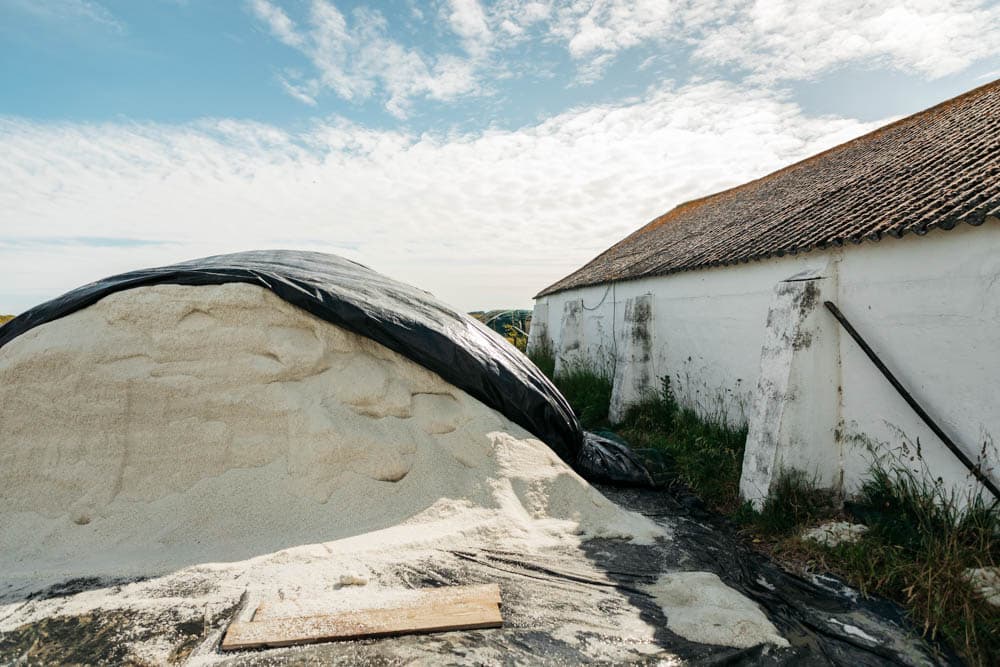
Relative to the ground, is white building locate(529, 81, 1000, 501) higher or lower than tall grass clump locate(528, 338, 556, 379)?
higher

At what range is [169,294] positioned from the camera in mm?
4676

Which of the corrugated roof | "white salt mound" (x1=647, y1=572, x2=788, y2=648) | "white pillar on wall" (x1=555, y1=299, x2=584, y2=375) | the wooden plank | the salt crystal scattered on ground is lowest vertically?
"white salt mound" (x1=647, y1=572, x2=788, y2=648)

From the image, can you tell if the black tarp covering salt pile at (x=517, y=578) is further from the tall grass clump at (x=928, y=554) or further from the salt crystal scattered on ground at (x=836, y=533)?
the salt crystal scattered on ground at (x=836, y=533)

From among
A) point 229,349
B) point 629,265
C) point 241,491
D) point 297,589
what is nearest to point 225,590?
point 297,589

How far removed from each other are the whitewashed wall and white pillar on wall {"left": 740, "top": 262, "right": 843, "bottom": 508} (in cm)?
1

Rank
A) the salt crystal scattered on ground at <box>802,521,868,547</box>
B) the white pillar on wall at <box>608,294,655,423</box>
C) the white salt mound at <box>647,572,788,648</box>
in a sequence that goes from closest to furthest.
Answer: the white salt mound at <box>647,572,788,648</box>, the salt crystal scattered on ground at <box>802,521,868,547</box>, the white pillar on wall at <box>608,294,655,423</box>

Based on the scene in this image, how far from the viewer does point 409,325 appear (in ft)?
16.2

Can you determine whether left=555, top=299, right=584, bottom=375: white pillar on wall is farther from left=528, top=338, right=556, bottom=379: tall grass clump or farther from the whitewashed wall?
the whitewashed wall

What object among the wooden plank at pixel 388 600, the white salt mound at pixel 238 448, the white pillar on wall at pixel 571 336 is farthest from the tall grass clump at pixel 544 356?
the wooden plank at pixel 388 600

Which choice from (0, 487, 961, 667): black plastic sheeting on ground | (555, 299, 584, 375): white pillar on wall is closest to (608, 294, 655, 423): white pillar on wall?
(555, 299, 584, 375): white pillar on wall

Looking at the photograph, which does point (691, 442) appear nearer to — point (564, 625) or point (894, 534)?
point (894, 534)

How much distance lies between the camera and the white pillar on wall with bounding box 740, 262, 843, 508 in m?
4.75

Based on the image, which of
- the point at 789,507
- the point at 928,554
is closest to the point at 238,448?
the point at 789,507

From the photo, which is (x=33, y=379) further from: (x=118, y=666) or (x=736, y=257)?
(x=736, y=257)
